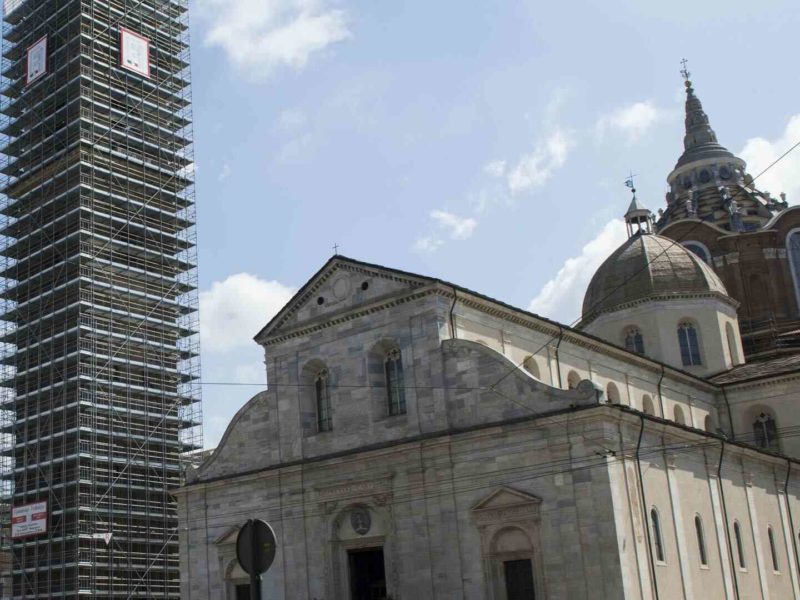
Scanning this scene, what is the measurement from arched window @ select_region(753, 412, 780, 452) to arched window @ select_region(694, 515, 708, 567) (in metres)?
11.9

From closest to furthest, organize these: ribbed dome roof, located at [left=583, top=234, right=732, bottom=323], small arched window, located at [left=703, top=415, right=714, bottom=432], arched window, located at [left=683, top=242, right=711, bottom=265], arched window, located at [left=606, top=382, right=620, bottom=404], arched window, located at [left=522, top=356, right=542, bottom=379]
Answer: arched window, located at [left=522, top=356, right=542, bottom=379]
arched window, located at [left=606, top=382, right=620, bottom=404]
small arched window, located at [left=703, top=415, right=714, bottom=432]
ribbed dome roof, located at [left=583, top=234, right=732, bottom=323]
arched window, located at [left=683, top=242, right=711, bottom=265]

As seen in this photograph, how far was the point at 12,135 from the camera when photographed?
63.5 meters

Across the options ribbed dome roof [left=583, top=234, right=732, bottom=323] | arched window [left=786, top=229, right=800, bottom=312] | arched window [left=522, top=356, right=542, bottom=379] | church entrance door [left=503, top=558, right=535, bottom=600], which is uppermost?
arched window [left=786, top=229, right=800, bottom=312]

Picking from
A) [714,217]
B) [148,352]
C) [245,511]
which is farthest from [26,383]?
[714,217]

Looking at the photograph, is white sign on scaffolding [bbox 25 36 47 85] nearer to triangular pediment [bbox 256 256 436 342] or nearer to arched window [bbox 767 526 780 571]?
triangular pediment [bbox 256 256 436 342]

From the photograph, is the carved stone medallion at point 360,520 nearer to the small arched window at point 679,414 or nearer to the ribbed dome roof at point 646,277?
the small arched window at point 679,414

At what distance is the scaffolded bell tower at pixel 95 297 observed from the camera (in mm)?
53875

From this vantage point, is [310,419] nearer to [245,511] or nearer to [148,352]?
[245,511]

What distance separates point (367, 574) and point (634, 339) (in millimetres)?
19734

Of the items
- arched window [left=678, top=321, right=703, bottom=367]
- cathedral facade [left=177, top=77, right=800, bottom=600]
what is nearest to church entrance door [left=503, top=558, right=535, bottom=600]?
cathedral facade [left=177, top=77, right=800, bottom=600]

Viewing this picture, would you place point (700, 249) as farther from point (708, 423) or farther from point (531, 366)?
point (531, 366)

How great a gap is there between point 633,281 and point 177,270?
26872mm

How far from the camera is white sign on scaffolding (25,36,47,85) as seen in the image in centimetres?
6184

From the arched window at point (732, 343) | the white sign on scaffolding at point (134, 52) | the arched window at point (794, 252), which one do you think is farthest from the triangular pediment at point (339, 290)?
the arched window at point (794, 252)
